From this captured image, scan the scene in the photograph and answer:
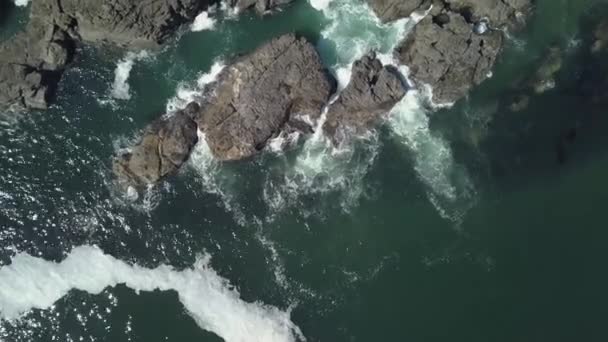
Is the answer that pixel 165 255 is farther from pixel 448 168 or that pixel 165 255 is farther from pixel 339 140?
pixel 448 168

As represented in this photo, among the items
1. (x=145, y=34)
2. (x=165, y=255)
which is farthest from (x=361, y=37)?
(x=165, y=255)

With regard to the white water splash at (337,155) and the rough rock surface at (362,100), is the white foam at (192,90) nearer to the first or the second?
the white water splash at (337,155)

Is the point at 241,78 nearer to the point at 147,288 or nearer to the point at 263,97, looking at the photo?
the point at 263,97

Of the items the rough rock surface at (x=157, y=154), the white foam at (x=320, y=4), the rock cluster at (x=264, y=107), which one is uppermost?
the white foam at (x=320, y=4)

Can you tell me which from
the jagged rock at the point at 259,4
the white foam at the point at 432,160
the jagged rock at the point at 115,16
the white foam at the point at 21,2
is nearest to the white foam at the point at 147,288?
the white foam at the point at 432,160

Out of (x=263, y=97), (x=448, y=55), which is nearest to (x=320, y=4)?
(x=263, y=97)
